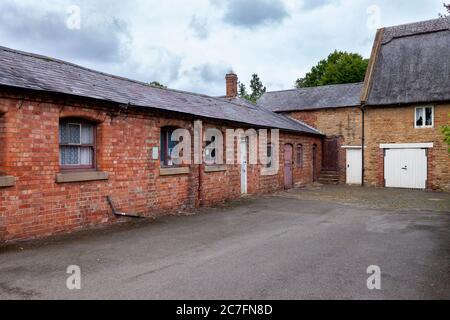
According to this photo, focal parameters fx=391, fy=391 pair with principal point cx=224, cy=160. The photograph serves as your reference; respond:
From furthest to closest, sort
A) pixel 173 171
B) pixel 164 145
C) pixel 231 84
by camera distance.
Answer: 1. pixel 231 84
2. pixel 164 145
3. pixel 173 171

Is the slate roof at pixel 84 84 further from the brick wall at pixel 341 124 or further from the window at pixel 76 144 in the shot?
the brick wall at pixel 341 124

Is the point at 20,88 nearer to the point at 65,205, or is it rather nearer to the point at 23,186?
the point at 23,186

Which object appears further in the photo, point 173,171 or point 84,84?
point 173,171

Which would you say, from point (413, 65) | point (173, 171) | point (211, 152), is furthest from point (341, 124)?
point (173, 171)

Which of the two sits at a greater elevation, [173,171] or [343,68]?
[343,68]

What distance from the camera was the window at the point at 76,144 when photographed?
9.22 metres

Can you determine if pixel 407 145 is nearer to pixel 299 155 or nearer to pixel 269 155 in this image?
pixel 299 155

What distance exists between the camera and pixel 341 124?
2392cm

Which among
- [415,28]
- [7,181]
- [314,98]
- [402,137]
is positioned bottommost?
[7,181]

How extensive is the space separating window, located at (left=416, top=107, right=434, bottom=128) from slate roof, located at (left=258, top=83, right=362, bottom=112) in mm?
3243

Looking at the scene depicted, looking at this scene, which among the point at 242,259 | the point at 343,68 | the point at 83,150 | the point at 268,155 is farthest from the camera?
the point at 343,68

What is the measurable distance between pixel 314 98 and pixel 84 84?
1906 cm

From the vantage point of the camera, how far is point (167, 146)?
487 inches

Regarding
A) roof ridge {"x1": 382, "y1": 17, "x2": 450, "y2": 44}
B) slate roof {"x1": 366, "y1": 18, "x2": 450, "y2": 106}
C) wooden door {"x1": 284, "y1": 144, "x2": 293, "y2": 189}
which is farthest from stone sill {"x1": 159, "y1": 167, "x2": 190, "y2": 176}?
roof ridge {"x1": 382, "y1": 17, "x2": 450, "y2": 44}
